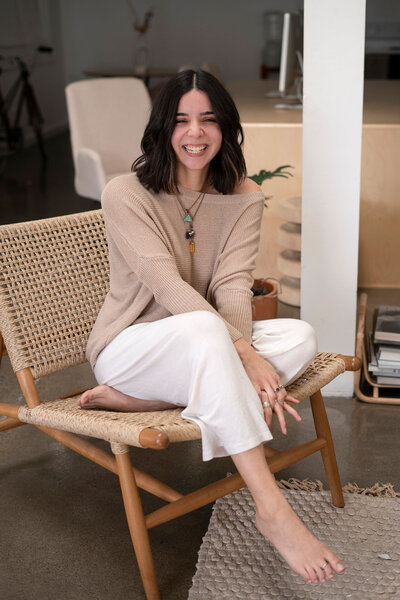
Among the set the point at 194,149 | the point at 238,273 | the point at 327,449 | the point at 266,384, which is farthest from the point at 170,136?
the point at 327,449

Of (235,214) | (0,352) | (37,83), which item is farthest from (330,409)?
(37,83)

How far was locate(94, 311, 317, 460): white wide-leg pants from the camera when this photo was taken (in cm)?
148

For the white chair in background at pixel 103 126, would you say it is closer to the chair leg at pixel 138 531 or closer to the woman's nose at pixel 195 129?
the woman's nose at pixel 195 129

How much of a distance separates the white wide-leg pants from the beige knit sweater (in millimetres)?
73

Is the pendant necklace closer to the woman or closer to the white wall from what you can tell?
the woman

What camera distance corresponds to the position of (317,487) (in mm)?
1978

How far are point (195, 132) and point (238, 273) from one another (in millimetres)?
367

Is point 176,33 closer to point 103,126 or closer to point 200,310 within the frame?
point 103,126

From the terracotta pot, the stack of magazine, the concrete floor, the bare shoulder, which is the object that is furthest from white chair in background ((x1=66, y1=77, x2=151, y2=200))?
the bare shoulder

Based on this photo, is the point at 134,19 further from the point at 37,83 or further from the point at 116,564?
the point at 116,564

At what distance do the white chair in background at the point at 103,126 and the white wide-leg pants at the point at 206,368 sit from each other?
2.30 meters

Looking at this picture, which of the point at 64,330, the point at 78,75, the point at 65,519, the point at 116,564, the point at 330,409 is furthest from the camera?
the point at 78,75

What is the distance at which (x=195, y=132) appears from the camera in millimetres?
1755

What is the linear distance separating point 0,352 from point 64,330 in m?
0.24
